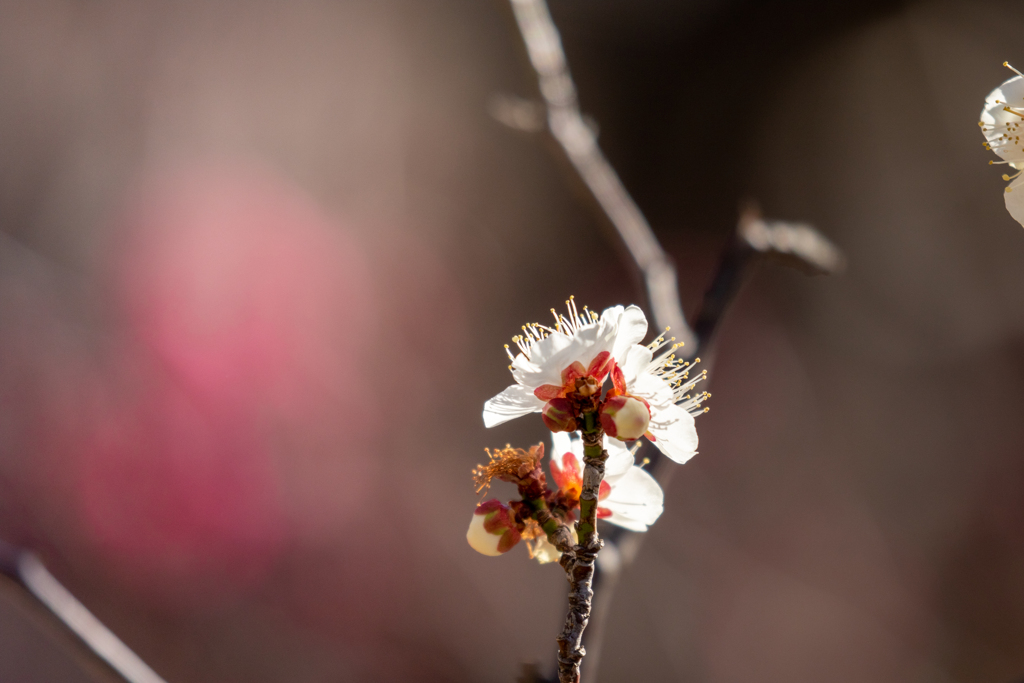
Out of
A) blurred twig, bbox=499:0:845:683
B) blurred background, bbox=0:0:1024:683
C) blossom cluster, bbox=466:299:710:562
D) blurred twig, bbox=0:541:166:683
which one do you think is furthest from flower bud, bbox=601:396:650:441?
blurred background, bbox=0:0:1024:683

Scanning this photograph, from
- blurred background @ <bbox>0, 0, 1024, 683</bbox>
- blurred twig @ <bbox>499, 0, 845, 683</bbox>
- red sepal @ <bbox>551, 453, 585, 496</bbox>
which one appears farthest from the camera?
blurred background @ <bbox>0, 0, 1024, 683</bbox>

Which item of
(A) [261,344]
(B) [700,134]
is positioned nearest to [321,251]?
(A) [261,344]

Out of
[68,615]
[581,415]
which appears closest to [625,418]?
[581,415]

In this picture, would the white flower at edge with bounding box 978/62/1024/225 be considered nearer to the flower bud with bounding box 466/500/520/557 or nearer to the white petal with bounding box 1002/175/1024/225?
the white petal with bounding box 1002/175/1024/225

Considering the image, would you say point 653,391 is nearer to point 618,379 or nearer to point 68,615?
point 618,379

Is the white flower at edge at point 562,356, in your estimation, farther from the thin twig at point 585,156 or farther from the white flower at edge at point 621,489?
the thin twig at point 585,156

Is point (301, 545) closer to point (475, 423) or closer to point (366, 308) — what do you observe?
point (475, 423)

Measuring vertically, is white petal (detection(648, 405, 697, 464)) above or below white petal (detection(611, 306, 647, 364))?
below
